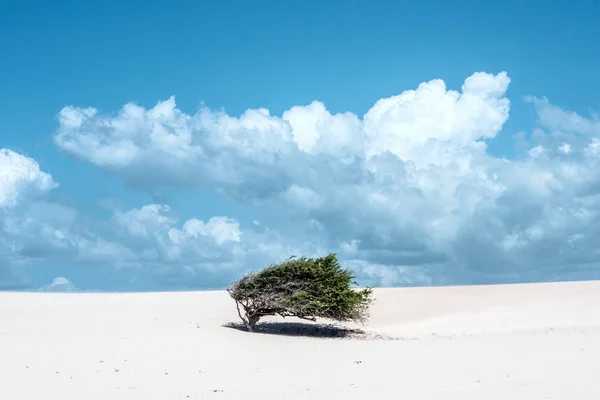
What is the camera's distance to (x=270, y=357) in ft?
63.5

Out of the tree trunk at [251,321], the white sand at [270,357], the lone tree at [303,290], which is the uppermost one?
the lone tree at [303,290]

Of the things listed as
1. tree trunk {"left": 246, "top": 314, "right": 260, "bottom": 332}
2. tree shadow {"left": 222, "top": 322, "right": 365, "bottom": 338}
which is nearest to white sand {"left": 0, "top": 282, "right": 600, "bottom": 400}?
tree shadow {"left": 222, "top": 322, "right": 365, "bottom": 338}

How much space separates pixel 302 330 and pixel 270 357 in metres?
6.81

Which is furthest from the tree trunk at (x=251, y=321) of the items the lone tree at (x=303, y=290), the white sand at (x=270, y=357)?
the white sand at (x=270, y=357)

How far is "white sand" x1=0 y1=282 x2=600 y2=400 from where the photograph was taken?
15.0 m

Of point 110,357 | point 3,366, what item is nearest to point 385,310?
point 110,357

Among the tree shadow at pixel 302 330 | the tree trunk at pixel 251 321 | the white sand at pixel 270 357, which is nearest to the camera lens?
the white sand at pixel 270 357

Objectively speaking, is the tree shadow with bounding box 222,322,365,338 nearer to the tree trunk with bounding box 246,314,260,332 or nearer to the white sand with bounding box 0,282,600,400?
the tree trunk with bounding box 246,314,260,332

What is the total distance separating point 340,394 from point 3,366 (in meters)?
9.35

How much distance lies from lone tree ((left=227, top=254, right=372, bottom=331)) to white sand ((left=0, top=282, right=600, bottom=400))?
1155 mm

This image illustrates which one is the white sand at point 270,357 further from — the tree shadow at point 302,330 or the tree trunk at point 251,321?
the tree trunk at point 251,321

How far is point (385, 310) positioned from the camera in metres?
34.4

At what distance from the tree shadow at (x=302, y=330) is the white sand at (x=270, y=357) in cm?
105

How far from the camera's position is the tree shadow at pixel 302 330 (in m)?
24.9
